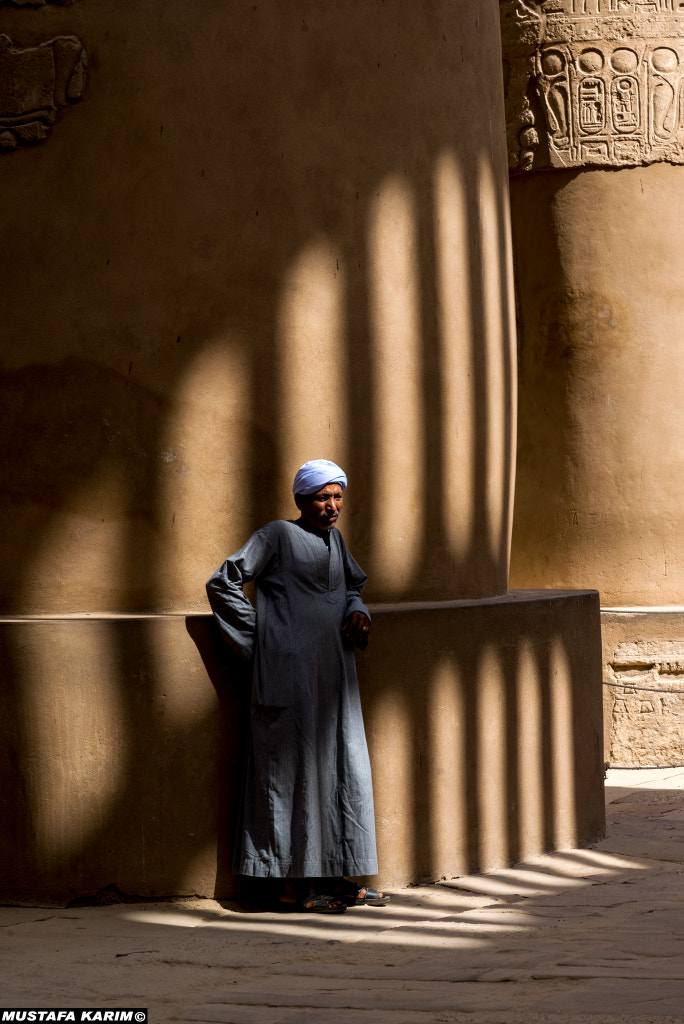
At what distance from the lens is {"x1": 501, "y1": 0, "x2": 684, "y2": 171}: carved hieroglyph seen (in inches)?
348

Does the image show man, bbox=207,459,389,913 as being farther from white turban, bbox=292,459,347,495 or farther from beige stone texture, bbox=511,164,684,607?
beige stone texture, bbox=511,164,684,607

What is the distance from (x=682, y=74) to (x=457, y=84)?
145 inches

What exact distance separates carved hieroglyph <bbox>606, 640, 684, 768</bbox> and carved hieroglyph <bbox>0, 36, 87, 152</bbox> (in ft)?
15.8

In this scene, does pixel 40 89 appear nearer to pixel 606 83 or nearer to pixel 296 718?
pixel 296 718

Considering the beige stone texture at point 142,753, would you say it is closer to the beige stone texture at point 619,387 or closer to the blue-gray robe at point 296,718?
the blue-gray robe at point 296,718

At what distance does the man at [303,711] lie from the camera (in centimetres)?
484

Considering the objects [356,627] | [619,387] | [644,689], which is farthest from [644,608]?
[356,627]

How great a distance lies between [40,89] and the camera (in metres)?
5.11

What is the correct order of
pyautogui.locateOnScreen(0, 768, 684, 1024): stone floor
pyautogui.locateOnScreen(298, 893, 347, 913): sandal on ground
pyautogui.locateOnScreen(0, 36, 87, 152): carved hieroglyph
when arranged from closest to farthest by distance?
1. pyautogui.locateOnScreen(0, 768, 684, 1024): stone floor
2. pyautogui.locateOnScreen(298, 893, 347, 913): sandal on ground
3. pyautogui.locateOnScreen(0, 36, 87, 152): carved hieroglyph

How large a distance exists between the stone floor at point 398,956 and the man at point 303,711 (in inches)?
6.6

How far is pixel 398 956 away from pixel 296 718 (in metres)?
0.92

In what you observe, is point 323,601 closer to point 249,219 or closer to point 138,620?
point 138,620

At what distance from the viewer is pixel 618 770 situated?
28.0 feet

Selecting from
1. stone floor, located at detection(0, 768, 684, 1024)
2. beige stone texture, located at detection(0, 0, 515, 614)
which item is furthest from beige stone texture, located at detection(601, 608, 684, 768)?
beige stone texture, located at detection(0, 0, 515, 614)
